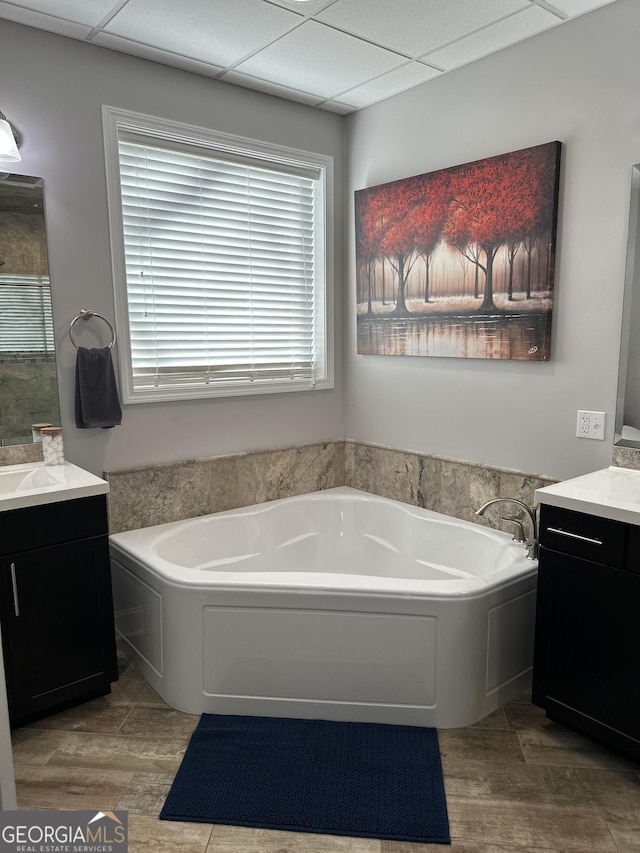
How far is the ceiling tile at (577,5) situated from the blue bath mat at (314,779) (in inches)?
107

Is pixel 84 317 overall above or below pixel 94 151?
below

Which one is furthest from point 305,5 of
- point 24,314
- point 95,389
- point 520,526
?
point 520,526

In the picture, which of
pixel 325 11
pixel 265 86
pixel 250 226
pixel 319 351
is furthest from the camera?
pixel 319 351

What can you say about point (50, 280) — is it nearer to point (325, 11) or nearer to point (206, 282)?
point (206, 282)

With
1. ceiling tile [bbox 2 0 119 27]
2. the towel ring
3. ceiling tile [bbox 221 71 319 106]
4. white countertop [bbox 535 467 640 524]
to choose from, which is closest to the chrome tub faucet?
white countertop [bbox 535 467 640 524]

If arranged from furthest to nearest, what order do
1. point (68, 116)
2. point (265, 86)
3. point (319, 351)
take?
point (319, 351), point (265, 86), point (68, 116)

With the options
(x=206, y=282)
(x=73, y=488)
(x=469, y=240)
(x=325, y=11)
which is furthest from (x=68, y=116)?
(x=469, y=240)

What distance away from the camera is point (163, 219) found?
293 cm

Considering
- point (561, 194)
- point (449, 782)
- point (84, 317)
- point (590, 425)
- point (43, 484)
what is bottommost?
point (449, 782)

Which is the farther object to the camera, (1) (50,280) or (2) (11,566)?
(1) (50,280)

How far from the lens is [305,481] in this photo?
3.56 meters

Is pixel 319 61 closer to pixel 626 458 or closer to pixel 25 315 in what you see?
pixel 25 315

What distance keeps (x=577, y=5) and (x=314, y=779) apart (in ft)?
9.47

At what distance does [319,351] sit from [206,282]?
2.66 feet
